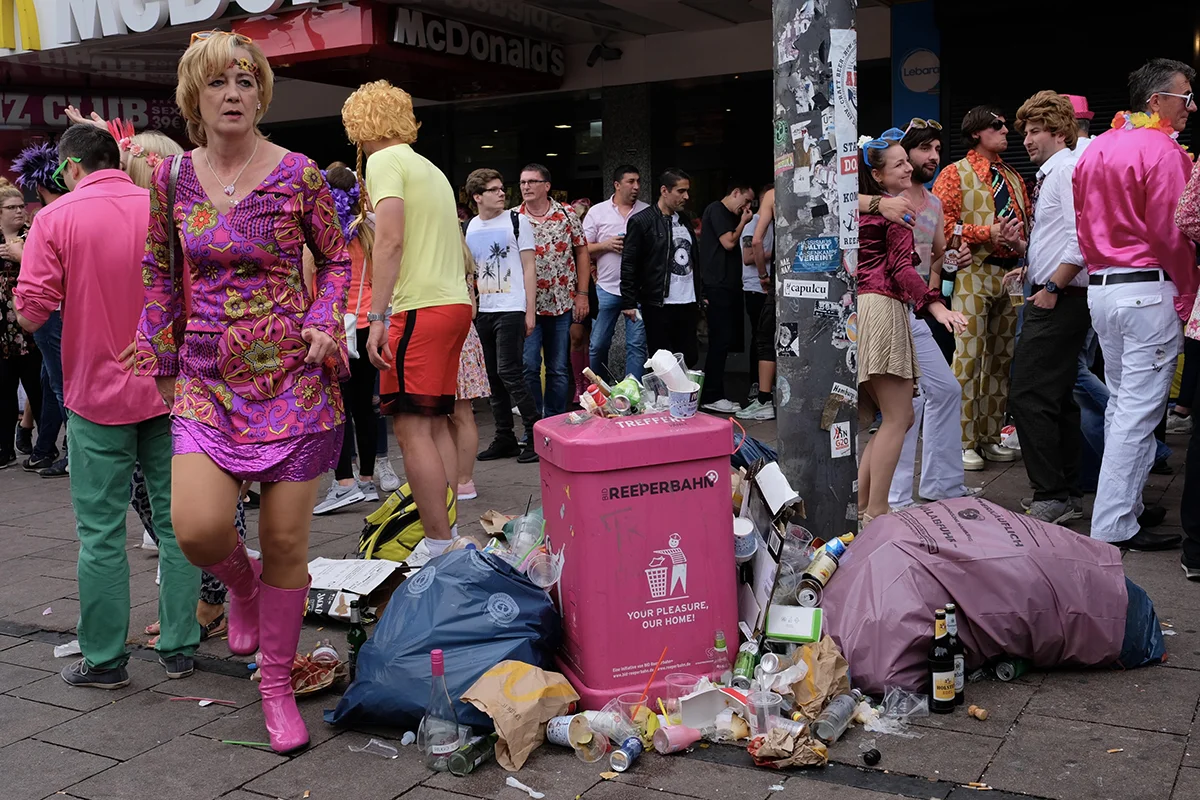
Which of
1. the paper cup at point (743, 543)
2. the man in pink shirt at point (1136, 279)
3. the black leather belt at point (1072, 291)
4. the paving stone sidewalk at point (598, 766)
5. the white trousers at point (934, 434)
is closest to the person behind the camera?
the paving stone sidewalk at point (598, 766)

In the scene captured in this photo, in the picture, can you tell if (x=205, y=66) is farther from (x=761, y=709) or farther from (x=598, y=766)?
(x=761, y=709)

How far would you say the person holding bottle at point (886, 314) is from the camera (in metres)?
5.36

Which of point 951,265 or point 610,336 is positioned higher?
point 951,265

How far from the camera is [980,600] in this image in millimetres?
3850

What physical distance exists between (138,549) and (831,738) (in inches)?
168

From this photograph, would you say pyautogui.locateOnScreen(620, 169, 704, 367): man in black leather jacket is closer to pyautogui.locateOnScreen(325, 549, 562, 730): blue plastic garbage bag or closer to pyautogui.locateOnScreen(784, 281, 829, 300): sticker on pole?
pyautogui.locateOnScreen(784, 281, 829, 300): sticker on pole

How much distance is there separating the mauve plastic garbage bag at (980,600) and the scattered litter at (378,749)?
146cm

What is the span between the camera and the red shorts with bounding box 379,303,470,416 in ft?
16.8

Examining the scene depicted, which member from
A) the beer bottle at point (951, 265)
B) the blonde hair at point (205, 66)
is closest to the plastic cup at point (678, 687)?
the blonde hair at point (205, 66)

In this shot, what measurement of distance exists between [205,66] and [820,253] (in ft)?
7.31

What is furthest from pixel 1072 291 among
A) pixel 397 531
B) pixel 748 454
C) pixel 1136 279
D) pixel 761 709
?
pixel 397 531

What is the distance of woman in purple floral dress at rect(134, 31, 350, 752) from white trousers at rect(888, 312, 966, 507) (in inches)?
131

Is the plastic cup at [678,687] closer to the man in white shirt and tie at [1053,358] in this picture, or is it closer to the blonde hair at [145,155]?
the blonde hair at [145,155]

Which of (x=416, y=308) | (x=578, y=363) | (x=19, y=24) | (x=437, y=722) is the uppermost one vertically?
(x=19, y=24)
